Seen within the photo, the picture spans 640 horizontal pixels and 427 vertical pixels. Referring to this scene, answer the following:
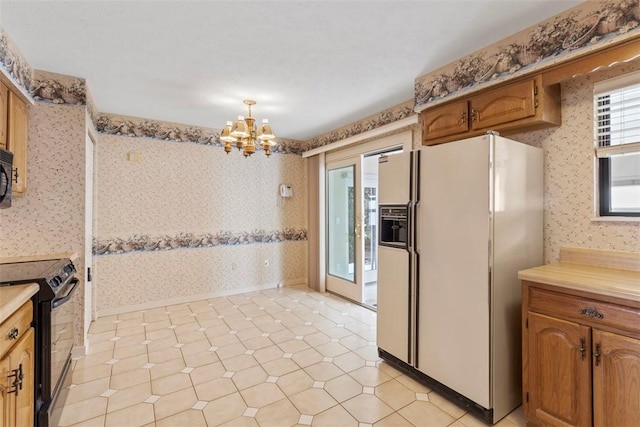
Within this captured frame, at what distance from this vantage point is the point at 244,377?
242 cm

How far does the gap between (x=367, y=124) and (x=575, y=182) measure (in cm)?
239

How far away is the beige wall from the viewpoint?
3816mm

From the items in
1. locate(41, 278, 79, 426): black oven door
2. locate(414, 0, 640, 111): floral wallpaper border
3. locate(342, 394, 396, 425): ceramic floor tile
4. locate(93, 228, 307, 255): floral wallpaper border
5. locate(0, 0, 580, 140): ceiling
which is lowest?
locate(342, 394, 396, 425): ceramic floor tile

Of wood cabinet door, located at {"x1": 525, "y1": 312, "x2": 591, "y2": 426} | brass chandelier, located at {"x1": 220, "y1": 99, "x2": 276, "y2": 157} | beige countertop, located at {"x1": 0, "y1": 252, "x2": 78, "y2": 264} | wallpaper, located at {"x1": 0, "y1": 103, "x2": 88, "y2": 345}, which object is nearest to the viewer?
wood cabinet door, located at {"x1": 525, "y1": 312, "x2": 591, "y2": 426}

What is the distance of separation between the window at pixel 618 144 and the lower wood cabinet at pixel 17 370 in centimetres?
330

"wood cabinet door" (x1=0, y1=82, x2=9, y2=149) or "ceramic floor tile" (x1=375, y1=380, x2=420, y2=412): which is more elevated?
"wood cabinet door" (x1=0, y1=82, x2=9, y2=149)

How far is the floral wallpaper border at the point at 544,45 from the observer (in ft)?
5.42

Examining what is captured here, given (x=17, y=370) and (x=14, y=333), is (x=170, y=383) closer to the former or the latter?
(x=17, y=370)

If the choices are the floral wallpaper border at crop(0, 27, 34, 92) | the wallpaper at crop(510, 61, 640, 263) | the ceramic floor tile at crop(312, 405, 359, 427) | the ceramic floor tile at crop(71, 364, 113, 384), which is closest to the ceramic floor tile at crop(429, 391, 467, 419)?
the ceramic floor tile at crop(312, 405, 359, 427)

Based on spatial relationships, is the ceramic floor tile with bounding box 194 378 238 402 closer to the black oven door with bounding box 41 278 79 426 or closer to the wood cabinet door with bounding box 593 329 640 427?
the black oven door with bounding box 41 278 79 426

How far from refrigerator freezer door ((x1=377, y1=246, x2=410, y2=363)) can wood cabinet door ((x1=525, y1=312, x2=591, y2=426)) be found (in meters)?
0.83

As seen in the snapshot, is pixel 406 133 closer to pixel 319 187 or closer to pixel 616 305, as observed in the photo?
pixel 319 187

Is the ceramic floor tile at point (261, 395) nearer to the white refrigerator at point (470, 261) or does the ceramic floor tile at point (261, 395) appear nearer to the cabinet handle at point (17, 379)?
the white refrigerator at point (470, 261)

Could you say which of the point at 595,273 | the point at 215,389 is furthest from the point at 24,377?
the point at 595,273
